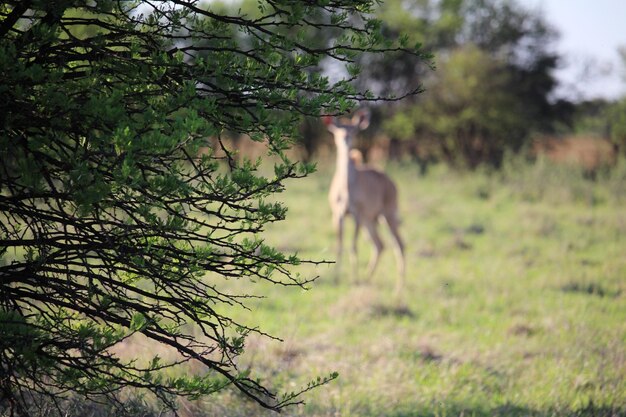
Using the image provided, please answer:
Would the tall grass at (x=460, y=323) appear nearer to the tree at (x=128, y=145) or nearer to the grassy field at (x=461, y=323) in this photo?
the grassy field at (x=461, y=323)

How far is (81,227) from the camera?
3.17 m

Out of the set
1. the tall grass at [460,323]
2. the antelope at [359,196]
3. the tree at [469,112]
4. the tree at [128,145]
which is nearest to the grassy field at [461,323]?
the tall grass at [460,323]

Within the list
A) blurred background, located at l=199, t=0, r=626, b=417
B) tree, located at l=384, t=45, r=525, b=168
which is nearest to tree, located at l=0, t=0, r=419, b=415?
blurred background, located at l=199, t=0, r=626, b=417

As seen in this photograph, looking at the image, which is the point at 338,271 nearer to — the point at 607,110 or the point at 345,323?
the point at 345,323

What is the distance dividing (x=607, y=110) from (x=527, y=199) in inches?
458

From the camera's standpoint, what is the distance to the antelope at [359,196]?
10.5 m

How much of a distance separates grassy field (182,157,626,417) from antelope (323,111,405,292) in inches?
24.5

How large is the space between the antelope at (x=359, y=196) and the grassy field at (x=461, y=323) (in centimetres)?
62

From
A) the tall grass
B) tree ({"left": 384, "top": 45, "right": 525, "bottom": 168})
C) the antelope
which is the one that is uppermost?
tree ({"left": 384, "top": 45, "right": 525, "bottom": 168})

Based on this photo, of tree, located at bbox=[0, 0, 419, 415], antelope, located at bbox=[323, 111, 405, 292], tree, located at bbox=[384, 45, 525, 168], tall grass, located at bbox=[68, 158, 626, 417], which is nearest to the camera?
tree, located at bbox=[0, 0, 419, 415]

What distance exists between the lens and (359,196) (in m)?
10.6

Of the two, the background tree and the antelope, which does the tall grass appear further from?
the background tree

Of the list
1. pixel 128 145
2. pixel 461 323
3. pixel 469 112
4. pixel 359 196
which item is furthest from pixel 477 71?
pixel 128 145

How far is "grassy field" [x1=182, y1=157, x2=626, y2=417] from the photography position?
5.30 metres
